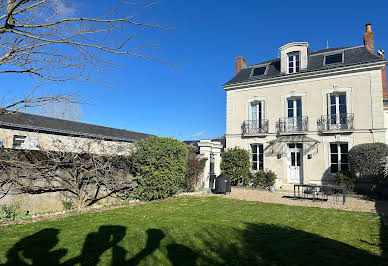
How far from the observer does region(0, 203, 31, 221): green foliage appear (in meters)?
6.09

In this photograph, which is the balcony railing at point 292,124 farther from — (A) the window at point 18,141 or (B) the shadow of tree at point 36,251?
(A) the window at point 18,141

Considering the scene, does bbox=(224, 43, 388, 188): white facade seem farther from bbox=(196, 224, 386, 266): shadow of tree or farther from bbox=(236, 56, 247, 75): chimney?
bbox=(196, 224, 386, 266): shadow of tree

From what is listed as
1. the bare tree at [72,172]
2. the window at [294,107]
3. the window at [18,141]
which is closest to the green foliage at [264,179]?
the window at [294,107]

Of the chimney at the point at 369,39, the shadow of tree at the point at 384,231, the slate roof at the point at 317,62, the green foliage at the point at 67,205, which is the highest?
the chimney at the point at 369,39

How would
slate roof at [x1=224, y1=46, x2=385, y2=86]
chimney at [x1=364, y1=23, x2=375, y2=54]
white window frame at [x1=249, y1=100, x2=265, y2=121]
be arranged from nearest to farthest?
slate roof at [x1=224, y1=46, x2=385, y2=86]
chimney at [x1=364, y1=23, x2=375, y2=54]
white window frame at [x1=249, y1=100, x2=265, y2=121]

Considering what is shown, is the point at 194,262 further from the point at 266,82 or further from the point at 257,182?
the point at 266,82

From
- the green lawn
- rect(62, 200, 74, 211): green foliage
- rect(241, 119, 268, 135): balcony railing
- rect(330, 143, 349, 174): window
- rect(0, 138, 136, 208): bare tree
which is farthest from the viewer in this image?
rect(241, 119, 268, 135): balcony railing

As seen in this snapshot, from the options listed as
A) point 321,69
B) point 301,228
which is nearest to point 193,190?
point 301,228

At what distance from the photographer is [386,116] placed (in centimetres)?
1320

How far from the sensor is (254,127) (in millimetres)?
16141

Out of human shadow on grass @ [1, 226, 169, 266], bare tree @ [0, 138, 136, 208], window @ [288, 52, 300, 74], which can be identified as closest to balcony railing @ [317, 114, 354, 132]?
window @ [288, 52, 300, 74]

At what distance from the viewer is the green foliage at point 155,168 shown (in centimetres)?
887

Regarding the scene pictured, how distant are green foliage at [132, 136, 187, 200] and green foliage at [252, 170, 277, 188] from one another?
668cm

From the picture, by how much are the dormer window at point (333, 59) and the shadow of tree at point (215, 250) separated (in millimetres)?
12329
